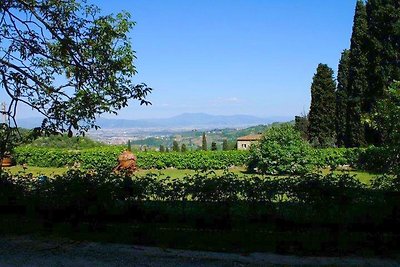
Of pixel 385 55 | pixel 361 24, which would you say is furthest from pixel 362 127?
pixel 361 24

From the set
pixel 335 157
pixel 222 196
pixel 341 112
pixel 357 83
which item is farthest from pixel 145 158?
pixel 222 196

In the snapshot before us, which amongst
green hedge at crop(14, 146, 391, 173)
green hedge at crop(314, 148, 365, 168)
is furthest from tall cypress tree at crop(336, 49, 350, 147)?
green hedge at crop(14, 146, 391, 173)

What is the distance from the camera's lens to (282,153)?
19.8m

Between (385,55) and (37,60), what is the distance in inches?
847

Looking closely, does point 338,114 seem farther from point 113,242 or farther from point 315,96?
point 113,242

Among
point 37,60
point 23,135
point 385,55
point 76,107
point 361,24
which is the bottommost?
point 23,135

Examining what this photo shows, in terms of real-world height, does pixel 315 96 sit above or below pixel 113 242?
above

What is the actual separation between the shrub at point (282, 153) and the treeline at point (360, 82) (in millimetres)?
3894

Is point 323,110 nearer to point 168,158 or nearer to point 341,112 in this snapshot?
point 341,112

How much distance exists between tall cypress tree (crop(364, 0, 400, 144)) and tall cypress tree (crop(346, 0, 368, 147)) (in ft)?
1.81

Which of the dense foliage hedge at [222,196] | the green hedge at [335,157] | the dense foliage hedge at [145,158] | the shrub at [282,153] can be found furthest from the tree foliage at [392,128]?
the dense foliage hedge at [145,158]

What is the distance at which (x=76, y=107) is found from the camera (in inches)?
268

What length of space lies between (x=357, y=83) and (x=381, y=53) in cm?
257

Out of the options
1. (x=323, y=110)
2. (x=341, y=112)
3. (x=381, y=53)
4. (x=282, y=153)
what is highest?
(x=381, y=53)
